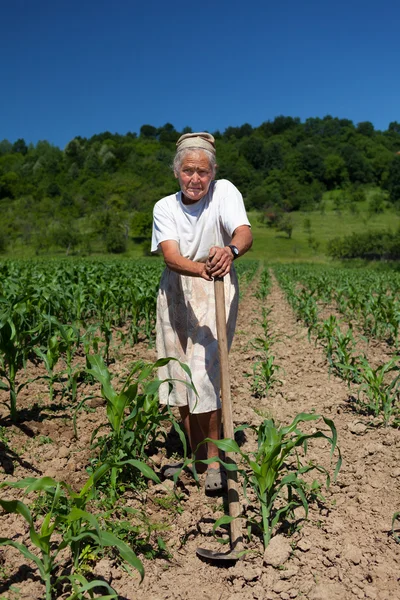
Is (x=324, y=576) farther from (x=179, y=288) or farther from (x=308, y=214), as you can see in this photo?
(x=308, y=214)

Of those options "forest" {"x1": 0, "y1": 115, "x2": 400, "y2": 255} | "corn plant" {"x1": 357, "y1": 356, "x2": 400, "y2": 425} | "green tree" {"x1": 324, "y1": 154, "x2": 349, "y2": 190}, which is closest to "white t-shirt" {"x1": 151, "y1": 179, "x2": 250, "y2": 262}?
"corn plant" {"x1": 357, "y1": 356, "x2": 400, "y2": 425}

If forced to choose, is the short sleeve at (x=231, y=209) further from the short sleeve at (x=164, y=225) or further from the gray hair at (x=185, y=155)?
the short sleeve at (x=164, y=225)

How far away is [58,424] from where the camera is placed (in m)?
3.22

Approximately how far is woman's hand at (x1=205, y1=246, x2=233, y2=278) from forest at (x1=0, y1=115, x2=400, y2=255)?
5194 cm

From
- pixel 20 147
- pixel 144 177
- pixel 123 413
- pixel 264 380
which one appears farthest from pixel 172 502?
pixel 20 147

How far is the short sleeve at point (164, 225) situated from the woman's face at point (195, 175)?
15 centimetres

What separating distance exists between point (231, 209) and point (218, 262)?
475 millimetres

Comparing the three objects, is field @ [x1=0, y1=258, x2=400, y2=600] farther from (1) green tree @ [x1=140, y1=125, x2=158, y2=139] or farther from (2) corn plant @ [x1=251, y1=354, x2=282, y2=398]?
(1) green tree @ [x1=140, y1=125, x2=158, y2=139]

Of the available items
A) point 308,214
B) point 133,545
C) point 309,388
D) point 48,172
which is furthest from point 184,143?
point 48,172

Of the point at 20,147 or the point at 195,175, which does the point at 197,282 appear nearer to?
the point at 195,175

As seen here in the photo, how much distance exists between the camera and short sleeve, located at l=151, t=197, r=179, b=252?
104 inches

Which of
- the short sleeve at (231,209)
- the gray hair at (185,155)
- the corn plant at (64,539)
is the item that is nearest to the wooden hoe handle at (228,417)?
the short sleeve at (231,209)

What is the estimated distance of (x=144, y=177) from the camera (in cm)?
8294

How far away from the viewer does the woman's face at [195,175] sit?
8.33 feet
